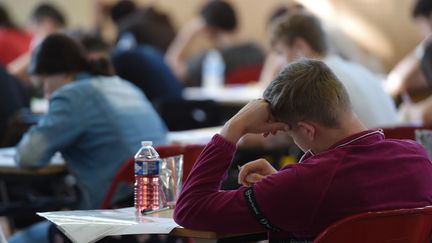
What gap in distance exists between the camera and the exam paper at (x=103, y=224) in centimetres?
236

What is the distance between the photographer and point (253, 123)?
7.88ft

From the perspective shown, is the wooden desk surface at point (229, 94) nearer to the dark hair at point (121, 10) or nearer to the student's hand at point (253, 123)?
the dark hair at point (121, 10)

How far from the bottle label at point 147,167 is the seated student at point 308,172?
374mm

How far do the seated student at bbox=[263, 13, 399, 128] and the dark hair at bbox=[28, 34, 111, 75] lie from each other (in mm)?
769

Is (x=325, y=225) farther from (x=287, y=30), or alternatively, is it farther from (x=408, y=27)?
(x=408, y=27)

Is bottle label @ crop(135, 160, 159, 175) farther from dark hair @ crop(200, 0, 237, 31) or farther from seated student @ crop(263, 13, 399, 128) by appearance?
dark hair @ crop(200, 0, 237, 31)

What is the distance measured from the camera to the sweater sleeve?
7.43 ft

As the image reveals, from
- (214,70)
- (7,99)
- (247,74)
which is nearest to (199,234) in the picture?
(7,99)

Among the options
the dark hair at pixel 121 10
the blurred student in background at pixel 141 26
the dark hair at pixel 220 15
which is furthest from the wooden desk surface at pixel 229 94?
the dark hair at pixel 121 10

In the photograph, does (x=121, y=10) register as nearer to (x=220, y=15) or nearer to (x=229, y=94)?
(x=220, y=15)

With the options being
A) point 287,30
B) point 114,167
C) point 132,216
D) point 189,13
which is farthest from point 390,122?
point 189,13

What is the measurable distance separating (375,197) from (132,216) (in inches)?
28.0

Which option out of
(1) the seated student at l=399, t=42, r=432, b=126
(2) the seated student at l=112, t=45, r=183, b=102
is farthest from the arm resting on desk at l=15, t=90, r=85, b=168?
(2) the seated student at l=112, t=45, r=183, b=102

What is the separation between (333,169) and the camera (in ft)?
7.34
